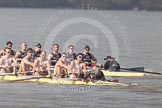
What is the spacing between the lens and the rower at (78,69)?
36844 millimetres

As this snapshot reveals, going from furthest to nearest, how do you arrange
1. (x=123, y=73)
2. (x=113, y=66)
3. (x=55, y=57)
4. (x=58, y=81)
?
1. (x=113, y=66)
2. (x=123, y=73)
3. (x=55, y=57)
4. (x=58, y=81)

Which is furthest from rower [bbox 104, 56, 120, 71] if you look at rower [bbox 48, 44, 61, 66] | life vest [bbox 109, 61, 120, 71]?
rower [bbox 48, 44, 61, 66]

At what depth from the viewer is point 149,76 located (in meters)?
42.1

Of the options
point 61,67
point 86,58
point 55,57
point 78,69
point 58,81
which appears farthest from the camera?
point 86,58

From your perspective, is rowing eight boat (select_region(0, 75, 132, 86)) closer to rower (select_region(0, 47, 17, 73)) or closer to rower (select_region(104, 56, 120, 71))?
rower (select_region(0, 47, 17, 73))

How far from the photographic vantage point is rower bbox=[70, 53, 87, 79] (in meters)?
36.8

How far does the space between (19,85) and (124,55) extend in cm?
2374

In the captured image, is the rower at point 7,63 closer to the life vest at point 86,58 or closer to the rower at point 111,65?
the life vest at point 86,58

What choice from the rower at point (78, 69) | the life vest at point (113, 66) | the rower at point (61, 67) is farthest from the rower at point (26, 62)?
the life vest at point (113, 66)

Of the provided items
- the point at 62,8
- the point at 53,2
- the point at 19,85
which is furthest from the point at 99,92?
the point at 53,2

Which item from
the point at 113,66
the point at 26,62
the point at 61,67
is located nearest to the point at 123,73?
the point at 113,66

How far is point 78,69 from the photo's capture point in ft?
121

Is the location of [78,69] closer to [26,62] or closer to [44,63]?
[44,63]

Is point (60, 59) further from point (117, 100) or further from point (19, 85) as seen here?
point (117, 100)
